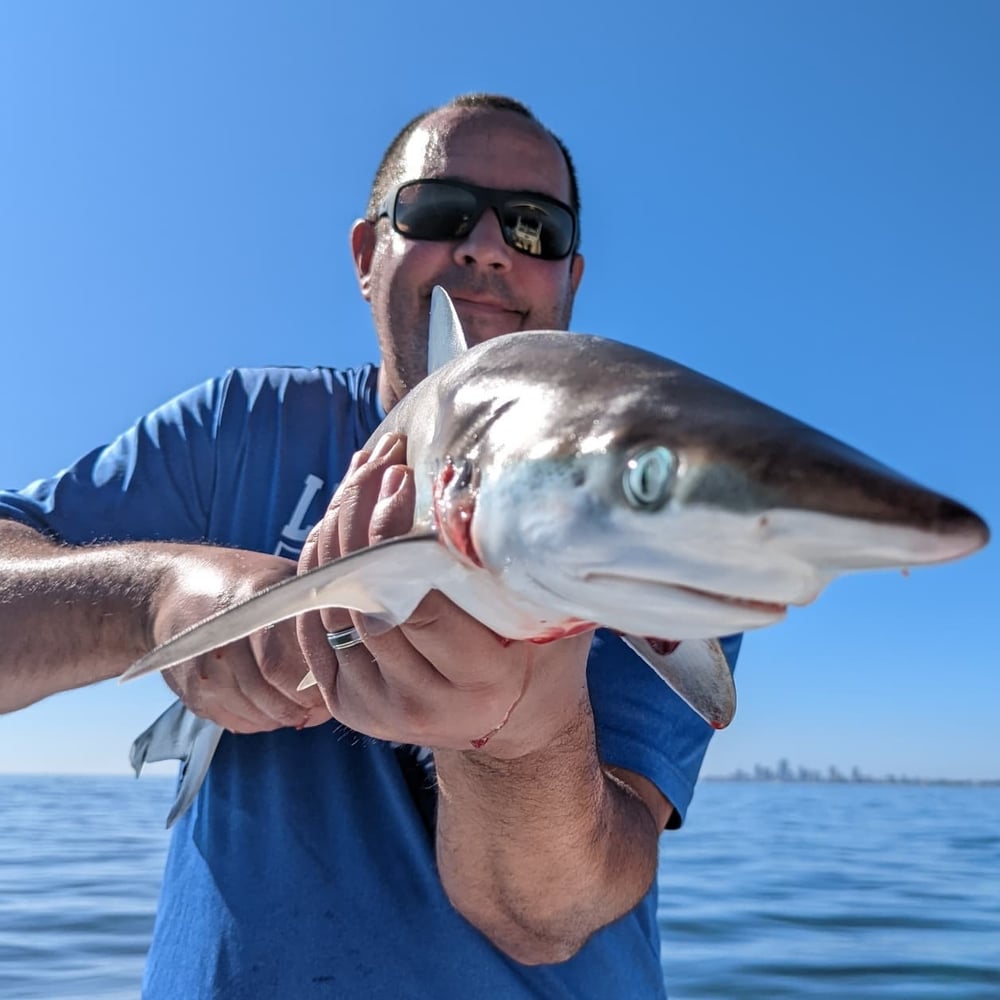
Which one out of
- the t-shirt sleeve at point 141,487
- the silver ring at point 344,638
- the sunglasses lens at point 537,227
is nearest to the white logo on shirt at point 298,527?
the t-shirt sleeve at point 141,487

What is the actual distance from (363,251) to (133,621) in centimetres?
234

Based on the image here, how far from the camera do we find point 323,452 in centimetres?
330

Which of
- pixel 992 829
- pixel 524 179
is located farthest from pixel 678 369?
pixel 992 829

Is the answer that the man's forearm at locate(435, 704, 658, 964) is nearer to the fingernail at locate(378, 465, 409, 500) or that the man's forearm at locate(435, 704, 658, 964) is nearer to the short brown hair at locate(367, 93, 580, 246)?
the fingernail at locate(378, 465, 409, 500)

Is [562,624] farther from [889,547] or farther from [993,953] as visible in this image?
[993,953]

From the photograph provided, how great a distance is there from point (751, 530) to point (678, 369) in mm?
477

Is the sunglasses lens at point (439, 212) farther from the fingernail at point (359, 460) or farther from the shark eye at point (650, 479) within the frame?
the shark eye at point (650, 479)

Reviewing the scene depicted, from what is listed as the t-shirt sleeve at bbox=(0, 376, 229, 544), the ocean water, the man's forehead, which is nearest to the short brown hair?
the man's forehead

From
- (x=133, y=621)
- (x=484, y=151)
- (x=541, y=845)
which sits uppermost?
(x=484, y=151)

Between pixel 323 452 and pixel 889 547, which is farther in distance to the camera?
pixel 323 452

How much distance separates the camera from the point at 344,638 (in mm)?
1908

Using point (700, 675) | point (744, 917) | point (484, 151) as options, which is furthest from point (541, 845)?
point (744, 917)

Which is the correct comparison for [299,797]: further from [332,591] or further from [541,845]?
[332,591]

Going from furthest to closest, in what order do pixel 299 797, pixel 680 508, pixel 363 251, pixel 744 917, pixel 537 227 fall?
pixel 744 917
pixel 363 251
pixel 537 227
pixel 299 797
pixel 680 508
